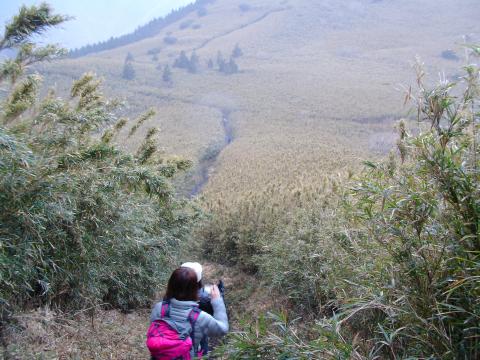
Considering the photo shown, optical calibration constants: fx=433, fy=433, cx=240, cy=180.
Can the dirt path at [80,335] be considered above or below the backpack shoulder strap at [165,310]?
below

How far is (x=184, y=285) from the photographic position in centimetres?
341

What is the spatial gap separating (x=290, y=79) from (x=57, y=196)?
5835 centimetres

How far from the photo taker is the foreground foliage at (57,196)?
4.25m

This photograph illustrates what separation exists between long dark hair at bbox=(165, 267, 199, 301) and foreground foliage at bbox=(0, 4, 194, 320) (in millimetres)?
1586

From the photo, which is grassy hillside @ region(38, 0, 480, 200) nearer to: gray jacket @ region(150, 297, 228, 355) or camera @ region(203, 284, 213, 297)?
camera @ region(203, 284, 213, 297)

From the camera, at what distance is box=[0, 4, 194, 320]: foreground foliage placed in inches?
167

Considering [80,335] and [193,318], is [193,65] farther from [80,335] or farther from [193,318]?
[193,318]

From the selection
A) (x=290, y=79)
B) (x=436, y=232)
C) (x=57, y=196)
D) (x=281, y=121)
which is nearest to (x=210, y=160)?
(x=281, y=121)

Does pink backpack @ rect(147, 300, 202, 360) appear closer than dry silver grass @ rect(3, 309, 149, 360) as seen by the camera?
Yes

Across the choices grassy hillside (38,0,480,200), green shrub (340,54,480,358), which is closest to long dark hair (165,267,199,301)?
green shrub (340,54,480,358)

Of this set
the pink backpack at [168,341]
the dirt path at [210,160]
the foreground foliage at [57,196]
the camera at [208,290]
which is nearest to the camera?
the pink backpack at [168,341]

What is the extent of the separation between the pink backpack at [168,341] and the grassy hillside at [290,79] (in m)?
2.23

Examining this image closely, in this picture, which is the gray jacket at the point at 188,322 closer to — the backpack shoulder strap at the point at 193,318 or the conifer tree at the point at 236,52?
the backpack shoulder strap at the point at 193,318

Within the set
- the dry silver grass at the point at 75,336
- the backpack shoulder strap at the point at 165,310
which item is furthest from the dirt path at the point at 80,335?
the backpack shoulder strap at the point at 165,310
